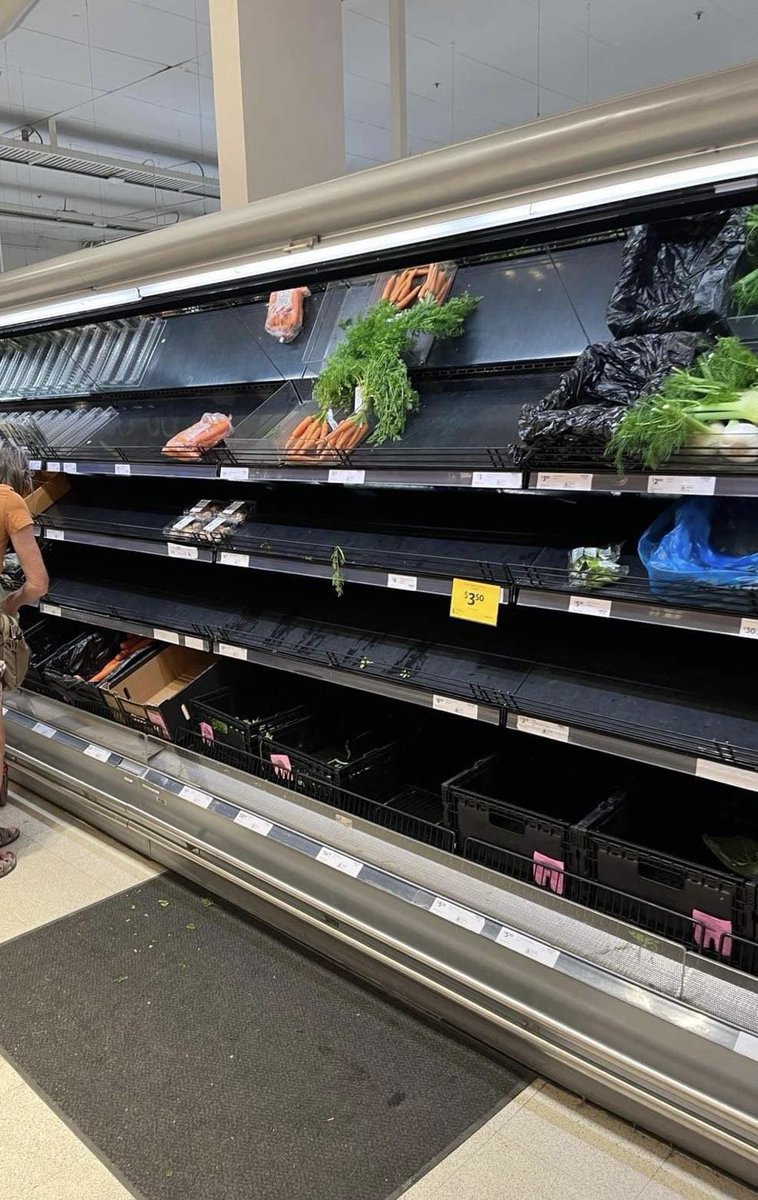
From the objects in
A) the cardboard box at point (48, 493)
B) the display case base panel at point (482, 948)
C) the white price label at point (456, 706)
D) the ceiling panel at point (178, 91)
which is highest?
the ceiling panel at point (178, 91)

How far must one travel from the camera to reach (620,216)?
1717 millimetres

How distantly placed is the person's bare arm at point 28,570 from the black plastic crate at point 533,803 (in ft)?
6.14

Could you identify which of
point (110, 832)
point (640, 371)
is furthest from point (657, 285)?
point (110, 832)

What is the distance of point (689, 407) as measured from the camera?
169cm

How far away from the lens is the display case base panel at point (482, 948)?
1.72 meters

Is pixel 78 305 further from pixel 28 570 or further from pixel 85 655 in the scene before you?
pixel 85 655

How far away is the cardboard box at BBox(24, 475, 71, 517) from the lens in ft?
13.0

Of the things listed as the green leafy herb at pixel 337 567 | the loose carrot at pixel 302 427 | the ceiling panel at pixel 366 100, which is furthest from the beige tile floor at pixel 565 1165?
the ceiling panel at pixel 366 100

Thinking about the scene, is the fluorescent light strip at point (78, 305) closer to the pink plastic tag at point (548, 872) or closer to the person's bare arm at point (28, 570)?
the person's bare arm at point (28, 570)

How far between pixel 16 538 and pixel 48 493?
973mm

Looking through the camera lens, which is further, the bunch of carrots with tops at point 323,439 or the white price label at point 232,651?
the white price label at point 232,651

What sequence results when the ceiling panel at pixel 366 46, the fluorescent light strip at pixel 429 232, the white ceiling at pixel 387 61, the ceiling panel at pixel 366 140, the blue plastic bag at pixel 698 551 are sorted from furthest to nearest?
the ceiling panel at pixel 366 140
the ceiling panel at pixel 366 46
the white ceiling at pixel 387 61
the blue plastic bag at pixel 698 551
the fluorescent light strip at pixel 429 232

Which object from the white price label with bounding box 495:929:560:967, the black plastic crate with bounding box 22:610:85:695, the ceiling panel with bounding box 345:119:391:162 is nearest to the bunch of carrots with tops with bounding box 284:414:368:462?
the white price label with bounding box 495:929:560:967

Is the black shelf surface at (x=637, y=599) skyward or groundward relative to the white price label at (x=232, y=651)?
skyward
